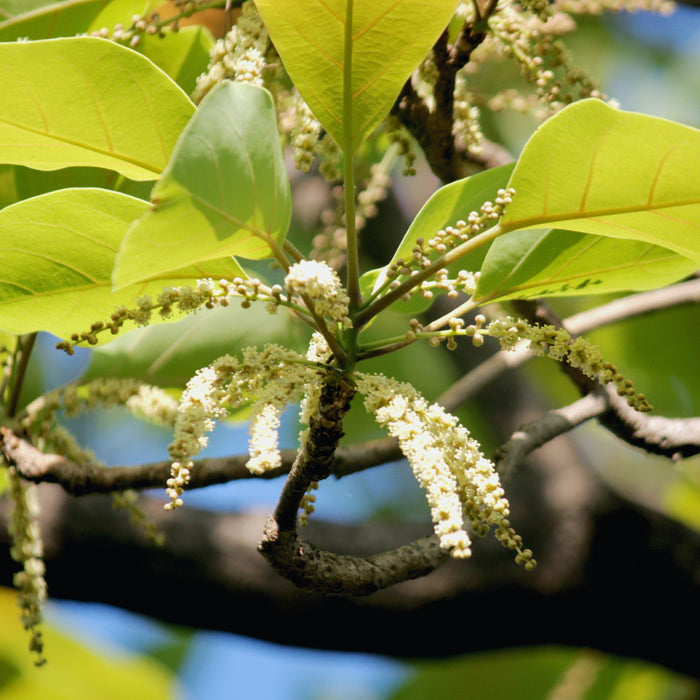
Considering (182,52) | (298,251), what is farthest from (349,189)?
(182,52)

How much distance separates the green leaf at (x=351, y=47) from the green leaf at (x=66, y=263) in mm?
257

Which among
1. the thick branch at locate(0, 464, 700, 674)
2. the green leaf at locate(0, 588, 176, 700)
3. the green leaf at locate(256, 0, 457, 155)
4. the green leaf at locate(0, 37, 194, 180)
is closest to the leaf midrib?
the green leaf at locate(0, 37, 194, 180)

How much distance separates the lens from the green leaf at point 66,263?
3.28ft

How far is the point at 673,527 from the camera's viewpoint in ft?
6.93

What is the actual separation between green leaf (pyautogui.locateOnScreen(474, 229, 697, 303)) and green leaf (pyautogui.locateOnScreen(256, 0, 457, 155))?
0.28 m

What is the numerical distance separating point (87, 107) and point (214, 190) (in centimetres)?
34

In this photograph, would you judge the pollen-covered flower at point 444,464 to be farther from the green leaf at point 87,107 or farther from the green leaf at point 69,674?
the green leaf at point 69,674

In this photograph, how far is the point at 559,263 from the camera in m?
1.10

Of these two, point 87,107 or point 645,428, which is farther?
point 645,428

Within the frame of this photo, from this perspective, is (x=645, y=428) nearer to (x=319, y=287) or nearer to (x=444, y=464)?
(x=444, y=464)

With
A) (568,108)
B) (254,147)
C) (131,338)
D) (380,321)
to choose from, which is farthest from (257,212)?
(380,321)

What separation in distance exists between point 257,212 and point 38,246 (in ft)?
1.39

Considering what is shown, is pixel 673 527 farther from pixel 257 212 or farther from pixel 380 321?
pixel 257 212

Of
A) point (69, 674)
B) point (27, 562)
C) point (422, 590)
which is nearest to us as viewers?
point (27, 562)
